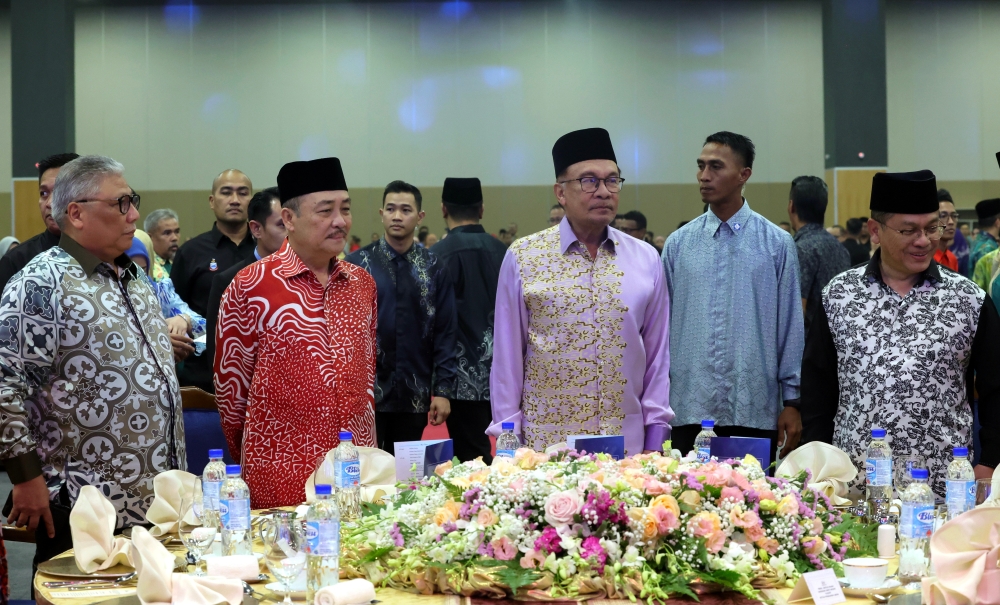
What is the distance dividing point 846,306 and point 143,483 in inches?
84.0

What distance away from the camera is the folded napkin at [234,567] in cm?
226

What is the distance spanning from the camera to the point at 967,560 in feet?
6.66

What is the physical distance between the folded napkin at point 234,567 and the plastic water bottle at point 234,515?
0.47 feet

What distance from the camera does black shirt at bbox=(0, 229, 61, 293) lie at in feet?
13.4

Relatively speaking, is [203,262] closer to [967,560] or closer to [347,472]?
[347,472]

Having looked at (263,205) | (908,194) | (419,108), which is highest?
(419,108)

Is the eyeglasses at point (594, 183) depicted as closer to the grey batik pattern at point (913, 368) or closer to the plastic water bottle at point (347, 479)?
the grey batik pattern at point (913, 368)

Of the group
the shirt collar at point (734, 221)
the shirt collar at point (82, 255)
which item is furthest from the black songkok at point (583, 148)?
the shirt collar at point (82, 255)

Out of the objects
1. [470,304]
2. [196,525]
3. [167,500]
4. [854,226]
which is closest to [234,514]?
[196,525]

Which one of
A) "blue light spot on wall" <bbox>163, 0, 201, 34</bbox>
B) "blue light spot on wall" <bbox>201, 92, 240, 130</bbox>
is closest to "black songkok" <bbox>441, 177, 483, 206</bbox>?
"blue light spot on wall" <bbox>201, 92, 240, 130</bbox>

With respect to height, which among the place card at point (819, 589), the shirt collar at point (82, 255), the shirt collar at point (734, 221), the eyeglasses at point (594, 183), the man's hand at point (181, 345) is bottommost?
the place card at point (819, 589)

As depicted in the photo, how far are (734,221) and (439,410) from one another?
1489 mm

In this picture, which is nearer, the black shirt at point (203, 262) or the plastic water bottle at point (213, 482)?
the plastic water bottle at point (213, 482)

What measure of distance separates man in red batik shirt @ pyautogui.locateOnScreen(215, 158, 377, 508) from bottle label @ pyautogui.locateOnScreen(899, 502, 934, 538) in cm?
163
